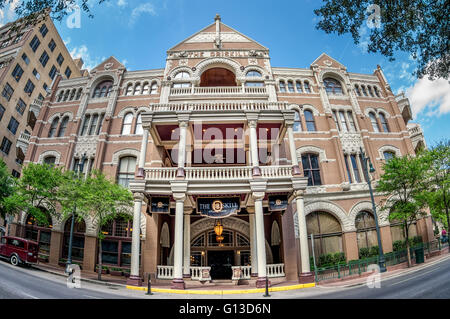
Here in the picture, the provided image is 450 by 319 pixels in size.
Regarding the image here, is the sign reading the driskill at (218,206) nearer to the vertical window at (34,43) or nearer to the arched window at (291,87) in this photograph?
the arched window at (291,87)

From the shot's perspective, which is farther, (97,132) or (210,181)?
(97,132)

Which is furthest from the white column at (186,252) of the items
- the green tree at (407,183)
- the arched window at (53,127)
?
the arched window at (53,127)

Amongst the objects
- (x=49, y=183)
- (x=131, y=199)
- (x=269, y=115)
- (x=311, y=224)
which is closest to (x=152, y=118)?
(x=131, y=199)

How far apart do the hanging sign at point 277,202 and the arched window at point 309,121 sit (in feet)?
30.4

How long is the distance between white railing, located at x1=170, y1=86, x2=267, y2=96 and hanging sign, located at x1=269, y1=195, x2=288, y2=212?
327 inches

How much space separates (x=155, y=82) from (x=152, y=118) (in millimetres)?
9112

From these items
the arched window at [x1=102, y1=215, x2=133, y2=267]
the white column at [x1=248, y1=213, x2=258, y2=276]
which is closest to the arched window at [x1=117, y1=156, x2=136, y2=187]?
the arched window at [x1=102, y1=215, x2=133, y2=267]

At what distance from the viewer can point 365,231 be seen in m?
16.2

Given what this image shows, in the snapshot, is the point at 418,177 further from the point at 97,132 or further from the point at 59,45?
the point at 59,45

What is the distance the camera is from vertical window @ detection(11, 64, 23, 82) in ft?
78.4

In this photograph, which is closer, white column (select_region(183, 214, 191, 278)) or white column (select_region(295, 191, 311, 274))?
white column (select_region(295, 191, 311, 274))

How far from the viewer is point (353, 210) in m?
16.0

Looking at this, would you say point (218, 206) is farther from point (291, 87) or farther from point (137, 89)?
point (137, 89)

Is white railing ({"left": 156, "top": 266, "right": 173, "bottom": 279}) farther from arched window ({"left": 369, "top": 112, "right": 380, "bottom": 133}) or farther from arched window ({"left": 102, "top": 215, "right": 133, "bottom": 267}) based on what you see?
arched window ({"left": 369, "top": 112, "right": 380, "bottom": 133})
